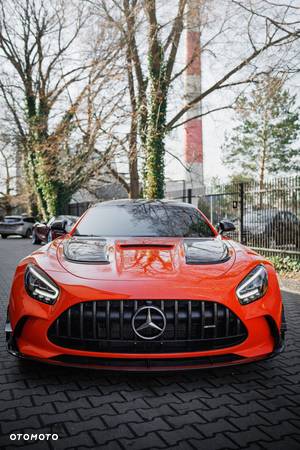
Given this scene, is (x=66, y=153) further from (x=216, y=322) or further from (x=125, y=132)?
(x=216, y=322)

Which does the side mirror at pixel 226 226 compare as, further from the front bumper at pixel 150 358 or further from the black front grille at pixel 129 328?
the black front grille at pixel 129 328

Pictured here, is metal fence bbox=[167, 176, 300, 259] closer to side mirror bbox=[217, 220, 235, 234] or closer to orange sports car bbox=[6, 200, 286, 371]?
side mirror bbox=[217, 220, 235, 234]

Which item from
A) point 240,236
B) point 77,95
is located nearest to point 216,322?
point 240,236

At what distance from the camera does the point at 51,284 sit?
322 centimetres

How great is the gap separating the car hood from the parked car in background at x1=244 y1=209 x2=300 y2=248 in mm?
7322

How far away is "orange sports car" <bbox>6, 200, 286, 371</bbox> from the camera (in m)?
3.02

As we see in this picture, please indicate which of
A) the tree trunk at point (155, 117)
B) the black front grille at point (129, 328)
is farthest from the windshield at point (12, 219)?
the black front grille at point (129, 328)

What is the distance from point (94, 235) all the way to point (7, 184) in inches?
1983

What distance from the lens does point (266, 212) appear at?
12.0 metres

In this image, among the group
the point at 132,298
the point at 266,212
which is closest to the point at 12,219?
the point at 266,212

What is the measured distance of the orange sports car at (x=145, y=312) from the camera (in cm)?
302

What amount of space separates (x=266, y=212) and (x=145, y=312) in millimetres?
9510

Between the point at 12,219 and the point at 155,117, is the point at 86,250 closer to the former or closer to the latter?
the point at 155,117

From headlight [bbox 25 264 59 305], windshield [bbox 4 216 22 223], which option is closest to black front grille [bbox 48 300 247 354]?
headlight [bbox 25 264 59 305]
